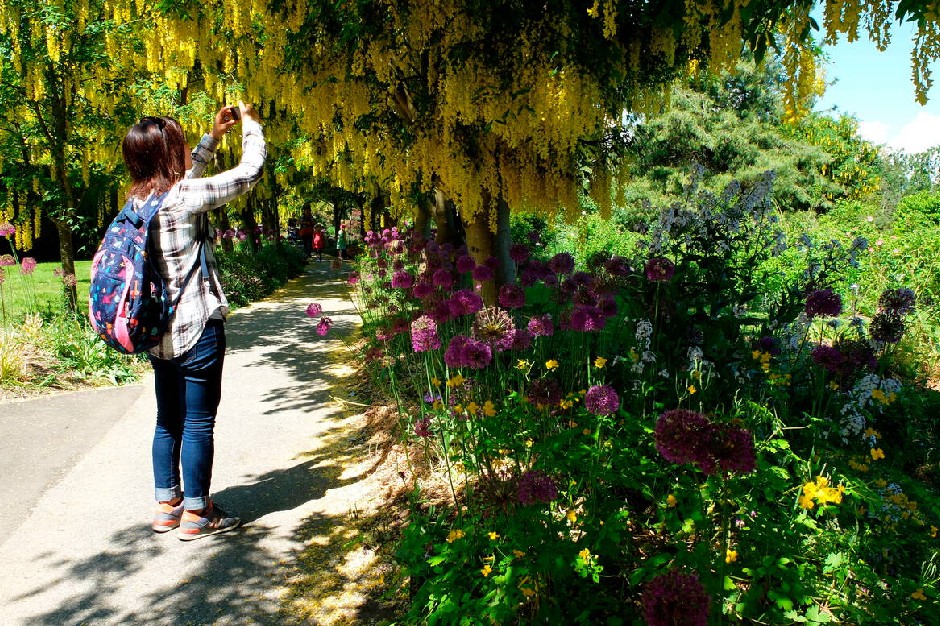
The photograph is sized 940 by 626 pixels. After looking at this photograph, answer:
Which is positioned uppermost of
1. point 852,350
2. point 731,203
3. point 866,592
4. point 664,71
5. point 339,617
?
point 664,71

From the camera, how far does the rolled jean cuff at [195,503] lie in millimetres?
2953

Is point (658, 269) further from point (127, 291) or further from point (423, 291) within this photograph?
point (127, 291)

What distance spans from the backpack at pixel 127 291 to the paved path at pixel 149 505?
1068 mm

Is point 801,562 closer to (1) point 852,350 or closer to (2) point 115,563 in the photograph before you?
(1) point 852,350

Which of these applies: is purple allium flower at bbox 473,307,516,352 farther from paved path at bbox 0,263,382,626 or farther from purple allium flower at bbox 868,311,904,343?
purple allium flower at bbox 868,311,904,343

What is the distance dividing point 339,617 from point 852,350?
2818 mm

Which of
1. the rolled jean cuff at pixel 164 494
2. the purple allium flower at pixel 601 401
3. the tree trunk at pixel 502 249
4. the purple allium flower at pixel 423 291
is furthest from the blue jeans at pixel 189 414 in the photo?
the tree trunk at pixel 502 249

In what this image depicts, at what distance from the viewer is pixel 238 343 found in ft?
25.7

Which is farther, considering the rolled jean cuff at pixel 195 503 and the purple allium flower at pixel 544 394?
the rolled jean cuff at pixel 195 503

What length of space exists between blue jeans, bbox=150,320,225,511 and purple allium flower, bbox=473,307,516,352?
126 centimetres

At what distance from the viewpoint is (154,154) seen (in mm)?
2758

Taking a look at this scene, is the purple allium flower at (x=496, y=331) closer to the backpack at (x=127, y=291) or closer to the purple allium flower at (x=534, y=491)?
the purple allium flower at (x=534, y=491)

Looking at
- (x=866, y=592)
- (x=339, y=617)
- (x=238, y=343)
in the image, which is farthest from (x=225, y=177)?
(x=238, y=343)

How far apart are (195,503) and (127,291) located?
3.76 feet
